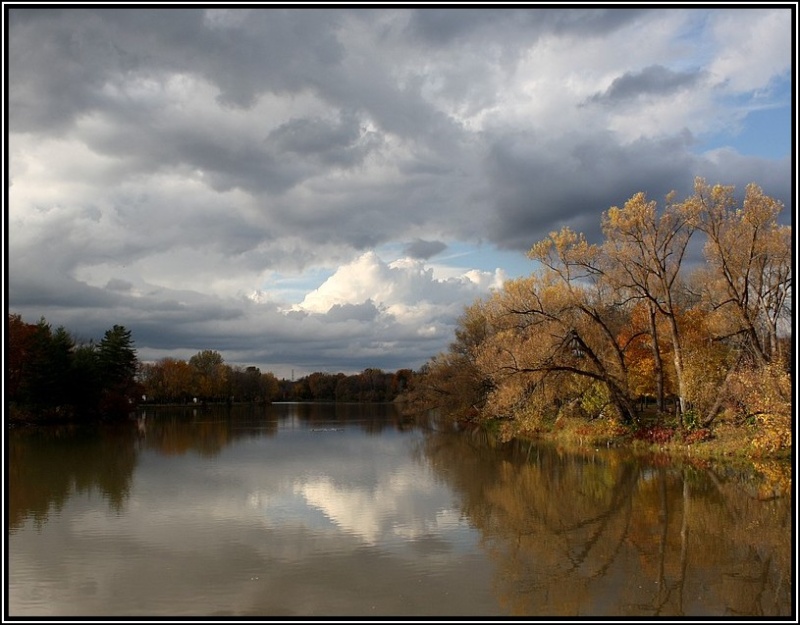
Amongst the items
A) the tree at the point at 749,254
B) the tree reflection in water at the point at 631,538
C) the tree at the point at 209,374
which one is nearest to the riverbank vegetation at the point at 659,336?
the tree at the point at 749,254

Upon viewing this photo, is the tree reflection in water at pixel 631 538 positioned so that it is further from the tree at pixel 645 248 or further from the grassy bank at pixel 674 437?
the tree at pixel 645 248

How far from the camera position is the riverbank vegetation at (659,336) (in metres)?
25.5

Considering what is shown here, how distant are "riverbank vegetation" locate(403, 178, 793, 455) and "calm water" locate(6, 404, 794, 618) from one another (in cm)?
455

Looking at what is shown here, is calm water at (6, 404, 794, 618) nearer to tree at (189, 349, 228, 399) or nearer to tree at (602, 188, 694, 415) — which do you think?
tree at (602, 188, 694, 415)

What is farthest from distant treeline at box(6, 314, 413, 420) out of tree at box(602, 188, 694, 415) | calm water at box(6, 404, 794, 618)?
tree at box(602, 188, 694, 415)

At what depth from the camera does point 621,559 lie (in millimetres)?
11008

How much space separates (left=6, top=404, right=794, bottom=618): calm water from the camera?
8891 mm

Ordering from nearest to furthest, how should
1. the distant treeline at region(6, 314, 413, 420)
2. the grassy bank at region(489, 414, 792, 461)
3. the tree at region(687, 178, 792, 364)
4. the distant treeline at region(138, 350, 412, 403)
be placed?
1. the grassy bank at region(489, 414, 792, 461)
2. the tree at region(687, 178, 792, 364)
3. the distant treeline at region(6, 314, 413, 420)
4. the distant treeline at region(138, 350, 412, 403)

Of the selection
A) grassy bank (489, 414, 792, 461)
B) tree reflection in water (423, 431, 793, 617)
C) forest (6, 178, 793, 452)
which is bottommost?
tree reflection in water (423, 431, 793, 617)

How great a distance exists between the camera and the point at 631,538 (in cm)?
1259

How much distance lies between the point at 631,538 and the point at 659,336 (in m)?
22.7

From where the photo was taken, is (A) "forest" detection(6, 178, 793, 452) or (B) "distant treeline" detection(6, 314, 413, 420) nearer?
(A) "forest" detection(6, 178, 793, 452)

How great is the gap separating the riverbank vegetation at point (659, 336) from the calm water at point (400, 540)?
4545mm

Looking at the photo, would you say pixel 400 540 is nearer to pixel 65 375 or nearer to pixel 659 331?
pixel 659 331
